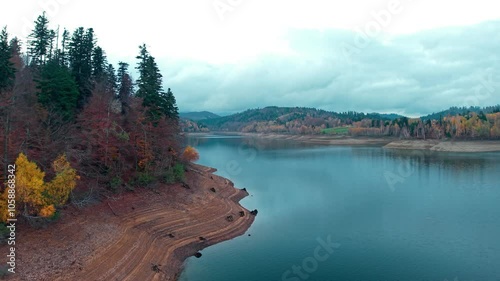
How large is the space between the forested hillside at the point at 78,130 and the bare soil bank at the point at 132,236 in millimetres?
1998

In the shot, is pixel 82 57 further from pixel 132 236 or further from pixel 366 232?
pixel 366 232

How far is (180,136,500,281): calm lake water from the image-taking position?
28828mm

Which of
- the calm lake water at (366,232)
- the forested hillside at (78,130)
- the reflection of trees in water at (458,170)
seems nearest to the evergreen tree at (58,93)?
→ the forested hillside at (78,130)

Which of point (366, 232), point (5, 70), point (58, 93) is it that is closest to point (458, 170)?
Answer: point (366, 232)

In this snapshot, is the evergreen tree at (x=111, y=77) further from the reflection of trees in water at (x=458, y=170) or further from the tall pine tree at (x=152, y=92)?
the reflection of trees in water at (x=458, y=170)

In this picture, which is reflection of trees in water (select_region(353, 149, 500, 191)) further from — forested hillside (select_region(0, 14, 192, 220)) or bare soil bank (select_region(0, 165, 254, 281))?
forested hillside (select_region(0, 14, 192, 220))

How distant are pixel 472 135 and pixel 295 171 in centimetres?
10319

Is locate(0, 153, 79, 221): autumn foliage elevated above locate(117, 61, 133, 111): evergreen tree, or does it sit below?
below

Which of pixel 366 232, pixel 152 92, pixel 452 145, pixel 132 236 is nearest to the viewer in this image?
pixel 132 236

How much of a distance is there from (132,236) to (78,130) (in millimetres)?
16942

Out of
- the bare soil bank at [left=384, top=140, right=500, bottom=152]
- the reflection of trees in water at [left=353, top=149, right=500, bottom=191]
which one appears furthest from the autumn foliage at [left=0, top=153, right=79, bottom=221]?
the bare soil bank at [left=384, top=140, right=500, bottom=152]

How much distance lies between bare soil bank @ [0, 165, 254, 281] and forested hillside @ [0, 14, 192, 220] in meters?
2.00

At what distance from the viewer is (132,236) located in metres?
32.7

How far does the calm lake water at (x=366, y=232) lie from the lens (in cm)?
2883
